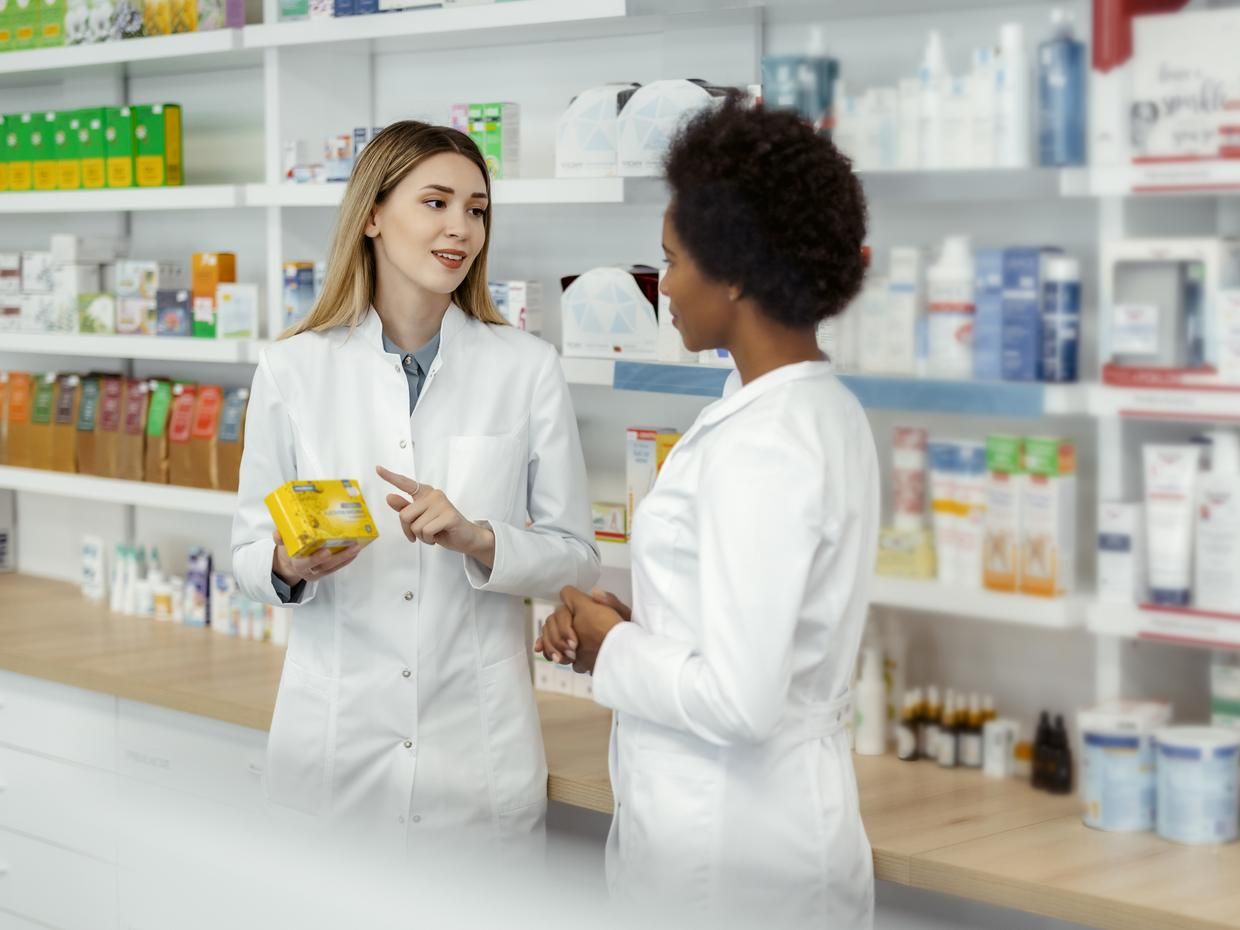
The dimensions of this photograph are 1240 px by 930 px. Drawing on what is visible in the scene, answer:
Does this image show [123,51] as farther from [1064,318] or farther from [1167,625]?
[1167,625]

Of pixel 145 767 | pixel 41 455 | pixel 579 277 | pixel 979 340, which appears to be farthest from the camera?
pixel 41 455

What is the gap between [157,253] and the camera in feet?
14.2

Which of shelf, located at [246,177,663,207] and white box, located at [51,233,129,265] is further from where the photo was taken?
white box, located at [51,233,129,265]

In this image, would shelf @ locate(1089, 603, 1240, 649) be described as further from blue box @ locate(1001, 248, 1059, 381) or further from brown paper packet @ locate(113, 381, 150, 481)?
brown paper packet @ locate(113, 381, 150, 481)

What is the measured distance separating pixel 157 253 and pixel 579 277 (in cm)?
180

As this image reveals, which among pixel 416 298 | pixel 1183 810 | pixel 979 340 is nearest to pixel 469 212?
pixel 416 298

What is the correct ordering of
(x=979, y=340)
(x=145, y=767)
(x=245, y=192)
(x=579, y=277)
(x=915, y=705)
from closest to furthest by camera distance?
1. (x=979, y=340)
2. (x=915, y=705)
3. (x=579, y=277)
4. (x=145, y=767)
5. (x=245, y=192)

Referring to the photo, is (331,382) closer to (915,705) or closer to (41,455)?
(915,705)

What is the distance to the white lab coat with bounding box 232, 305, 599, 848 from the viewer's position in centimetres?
231

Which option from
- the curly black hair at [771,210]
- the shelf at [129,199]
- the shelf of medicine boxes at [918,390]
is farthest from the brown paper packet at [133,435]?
the curly black hair at [771,210]

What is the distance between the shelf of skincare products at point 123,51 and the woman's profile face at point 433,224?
1.59m

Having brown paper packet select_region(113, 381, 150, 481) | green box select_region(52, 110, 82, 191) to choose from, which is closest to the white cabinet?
brown paper packet select_region(113, 381, 150, 481)

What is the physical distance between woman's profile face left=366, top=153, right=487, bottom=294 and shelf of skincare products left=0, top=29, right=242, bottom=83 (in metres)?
1.59

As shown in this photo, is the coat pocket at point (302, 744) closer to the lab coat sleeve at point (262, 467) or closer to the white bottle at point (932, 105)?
the lab coat sleeve at point (262, 467)
